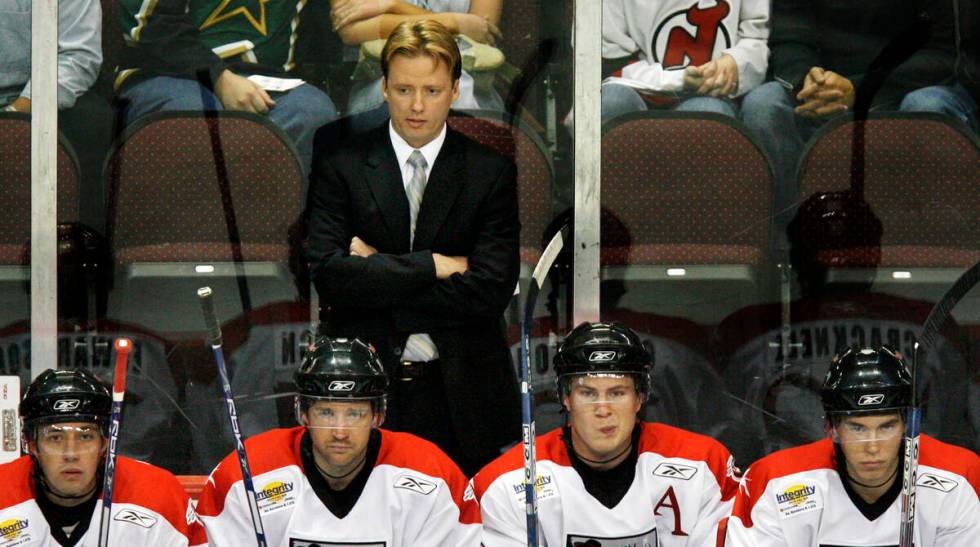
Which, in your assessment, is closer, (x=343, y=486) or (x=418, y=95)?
(x=343, y=486)

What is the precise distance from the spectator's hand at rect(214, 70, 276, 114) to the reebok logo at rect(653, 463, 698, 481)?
160 centimetres

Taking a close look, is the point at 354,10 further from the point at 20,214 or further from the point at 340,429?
the point at 340,429

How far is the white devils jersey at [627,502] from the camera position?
3771 mm

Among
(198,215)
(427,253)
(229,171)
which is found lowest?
(427,253)

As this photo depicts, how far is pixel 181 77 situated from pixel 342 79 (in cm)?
46

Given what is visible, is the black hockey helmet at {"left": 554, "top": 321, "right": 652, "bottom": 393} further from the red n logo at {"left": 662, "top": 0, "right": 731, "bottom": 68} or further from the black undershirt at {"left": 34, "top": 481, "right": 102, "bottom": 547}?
the black undershirt at {"left": 34, "top": 481, "right": 102, "bottom": 547}

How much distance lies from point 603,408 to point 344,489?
A: 66 centimetres

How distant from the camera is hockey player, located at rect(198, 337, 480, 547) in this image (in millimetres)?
3734

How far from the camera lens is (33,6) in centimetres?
441

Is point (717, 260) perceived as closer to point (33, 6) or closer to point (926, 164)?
point (926, 164)

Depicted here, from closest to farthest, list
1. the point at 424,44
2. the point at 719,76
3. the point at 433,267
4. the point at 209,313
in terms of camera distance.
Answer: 1. the point at 209,313
2. the point at 433,267
3. the point at 424,44
4. the point at 719,76

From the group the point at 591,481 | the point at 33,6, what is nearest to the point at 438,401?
the point at 591,481

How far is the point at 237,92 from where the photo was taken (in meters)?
4.50

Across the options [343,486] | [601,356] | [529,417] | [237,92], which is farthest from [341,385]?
[237,92]
